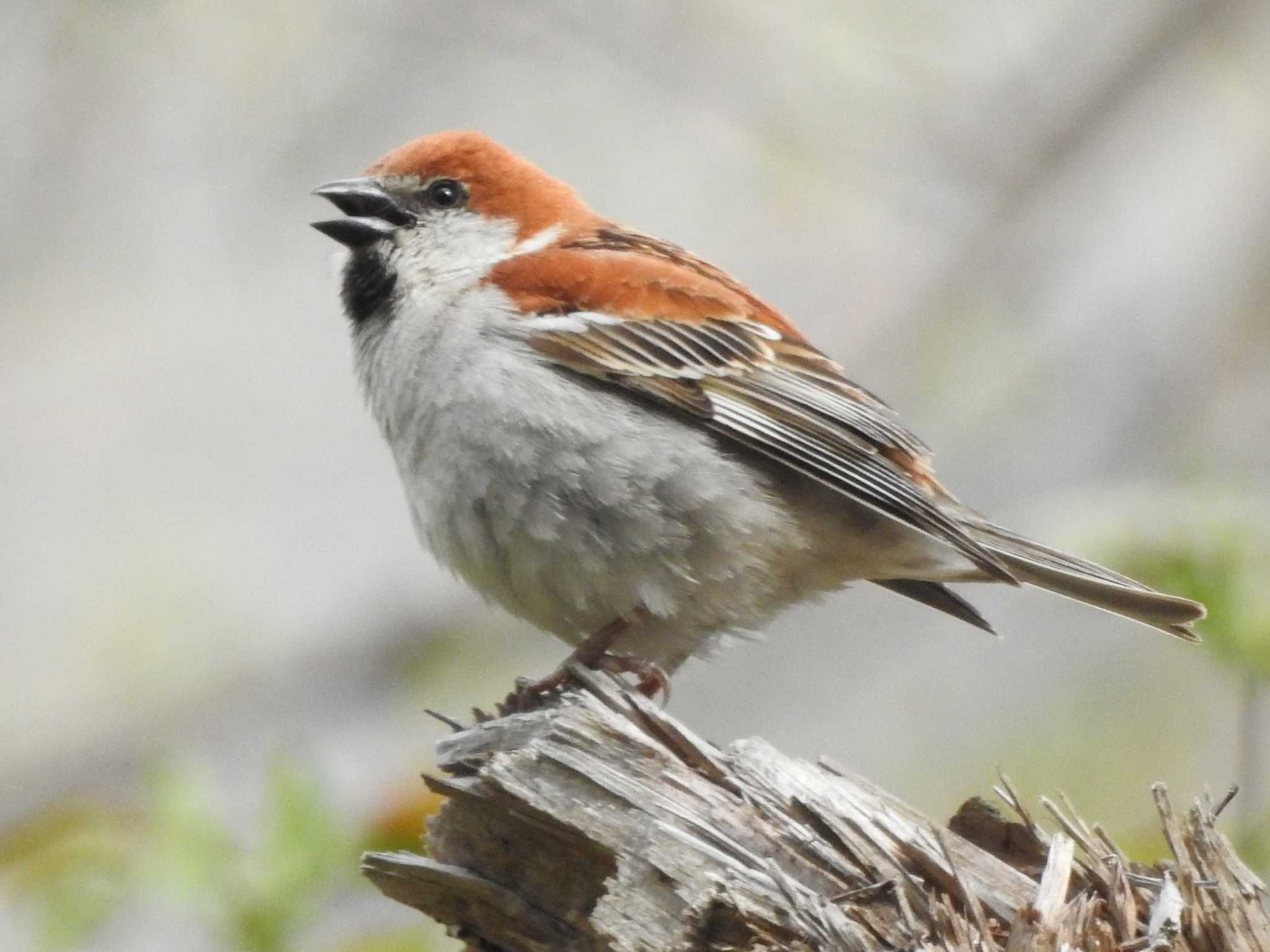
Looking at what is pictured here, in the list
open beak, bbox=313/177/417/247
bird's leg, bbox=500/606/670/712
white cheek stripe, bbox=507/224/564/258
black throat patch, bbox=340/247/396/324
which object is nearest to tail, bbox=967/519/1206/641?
bird's leg, bbox=500/606/670/712

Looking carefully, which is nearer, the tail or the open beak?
the tail

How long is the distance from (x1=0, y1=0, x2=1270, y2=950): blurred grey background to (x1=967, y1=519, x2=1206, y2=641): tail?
96cm

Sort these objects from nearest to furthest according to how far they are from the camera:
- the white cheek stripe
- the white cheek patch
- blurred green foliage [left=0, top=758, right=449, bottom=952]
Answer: blurred green foliage [left=0, top=758, right=449, bottom=952] < the white cheek patch < the white cheek stripe

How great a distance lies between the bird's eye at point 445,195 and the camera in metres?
5.02

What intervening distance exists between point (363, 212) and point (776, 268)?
12.5 ft

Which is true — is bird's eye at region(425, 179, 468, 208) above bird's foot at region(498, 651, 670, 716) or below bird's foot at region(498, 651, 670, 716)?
above

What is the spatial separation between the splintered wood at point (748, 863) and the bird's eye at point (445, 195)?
2040 mm

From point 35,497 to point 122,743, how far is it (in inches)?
181

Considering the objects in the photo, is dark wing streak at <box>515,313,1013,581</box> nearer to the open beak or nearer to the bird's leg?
the bird's leg

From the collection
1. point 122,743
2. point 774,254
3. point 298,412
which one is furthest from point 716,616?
point 298,412

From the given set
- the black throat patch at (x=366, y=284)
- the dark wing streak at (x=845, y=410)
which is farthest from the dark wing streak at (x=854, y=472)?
the black throat patch at (x=366, y=284)

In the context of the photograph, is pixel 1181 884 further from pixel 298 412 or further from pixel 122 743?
pixel 298 412

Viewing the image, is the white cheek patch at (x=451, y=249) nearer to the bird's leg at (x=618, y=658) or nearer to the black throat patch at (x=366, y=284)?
the black throat patch at (x=366, y=284)

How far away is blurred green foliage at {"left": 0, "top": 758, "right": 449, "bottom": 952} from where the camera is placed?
4023 mm
